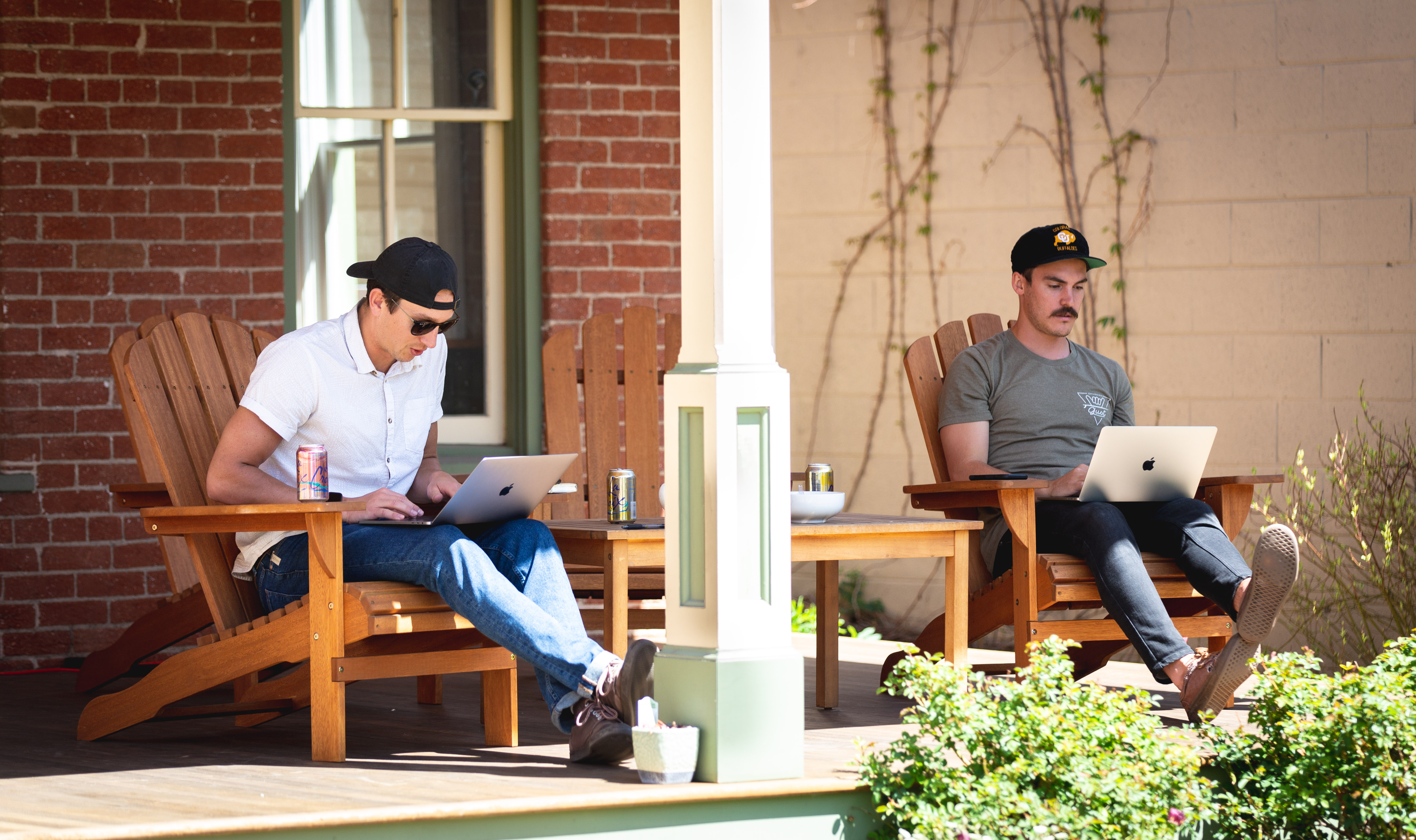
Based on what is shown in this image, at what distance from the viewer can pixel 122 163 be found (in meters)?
4.98

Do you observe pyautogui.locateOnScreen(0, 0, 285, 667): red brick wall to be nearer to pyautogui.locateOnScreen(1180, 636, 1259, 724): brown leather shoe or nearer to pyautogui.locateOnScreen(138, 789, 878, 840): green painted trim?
pyautogui.locateOnScreen(138, 789, 878, 840): green painted trim

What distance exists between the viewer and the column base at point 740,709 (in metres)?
2.93

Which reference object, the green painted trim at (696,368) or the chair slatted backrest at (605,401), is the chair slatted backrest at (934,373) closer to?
the chair slatted backrest at (605,401)

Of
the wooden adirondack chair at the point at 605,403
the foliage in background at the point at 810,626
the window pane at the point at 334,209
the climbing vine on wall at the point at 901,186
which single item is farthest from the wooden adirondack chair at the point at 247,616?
the climbing vine on wall at the point at 901,186

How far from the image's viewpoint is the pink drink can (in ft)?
10.6

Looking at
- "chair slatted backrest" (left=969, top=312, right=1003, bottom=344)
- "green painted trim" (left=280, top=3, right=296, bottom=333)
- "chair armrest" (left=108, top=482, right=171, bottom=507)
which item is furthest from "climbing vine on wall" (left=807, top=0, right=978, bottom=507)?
"chair armrest" (left=108, top=482, right=171, bottom=507)

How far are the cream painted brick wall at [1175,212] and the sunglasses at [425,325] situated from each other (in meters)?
2.65

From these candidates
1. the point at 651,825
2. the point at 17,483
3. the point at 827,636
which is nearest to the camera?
the point at 651,825

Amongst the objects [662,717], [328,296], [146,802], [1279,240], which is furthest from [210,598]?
[1279,240]

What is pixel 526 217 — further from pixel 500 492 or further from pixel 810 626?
pixel 500 492

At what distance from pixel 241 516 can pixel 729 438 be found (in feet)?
3.45

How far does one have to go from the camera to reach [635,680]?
3.03 m

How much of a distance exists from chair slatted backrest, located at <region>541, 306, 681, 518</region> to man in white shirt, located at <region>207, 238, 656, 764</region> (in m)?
0.65

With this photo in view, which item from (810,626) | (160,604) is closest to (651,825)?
(160,604)
